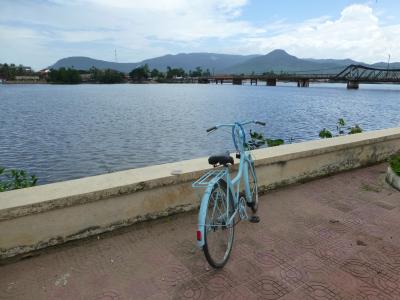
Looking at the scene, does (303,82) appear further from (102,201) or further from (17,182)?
(102,201)

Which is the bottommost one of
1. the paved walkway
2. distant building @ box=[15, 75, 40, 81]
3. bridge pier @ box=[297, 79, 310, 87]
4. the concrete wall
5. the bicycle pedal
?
the paved walkway

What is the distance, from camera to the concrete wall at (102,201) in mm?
2893

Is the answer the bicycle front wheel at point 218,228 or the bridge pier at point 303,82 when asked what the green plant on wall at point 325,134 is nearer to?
the bicycle front wheel at point 218,228

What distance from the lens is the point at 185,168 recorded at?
3928mm

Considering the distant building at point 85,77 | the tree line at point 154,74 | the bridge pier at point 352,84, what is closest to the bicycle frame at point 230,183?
the bridge pier at point 352,84

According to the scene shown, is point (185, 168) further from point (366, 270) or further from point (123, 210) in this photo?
point (366, 270)

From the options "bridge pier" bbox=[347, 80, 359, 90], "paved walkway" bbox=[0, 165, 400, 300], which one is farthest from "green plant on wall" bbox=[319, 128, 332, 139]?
"bridge pier" bbox=[347, 80, 359, 90]

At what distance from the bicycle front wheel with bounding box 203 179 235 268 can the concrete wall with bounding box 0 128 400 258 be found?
34.3 inches

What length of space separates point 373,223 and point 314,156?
152 centimetres

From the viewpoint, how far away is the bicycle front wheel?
2758mm

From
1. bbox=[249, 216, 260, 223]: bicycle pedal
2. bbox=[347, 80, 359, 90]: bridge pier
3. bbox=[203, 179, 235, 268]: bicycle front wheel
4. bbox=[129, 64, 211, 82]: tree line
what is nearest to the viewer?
bbox=[203, 179, 235, 268]: bicycle front wheel

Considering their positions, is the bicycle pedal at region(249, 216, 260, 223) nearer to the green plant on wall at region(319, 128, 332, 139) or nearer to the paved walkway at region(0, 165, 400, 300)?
the paved walkway at region(0, 165, 400, 300)

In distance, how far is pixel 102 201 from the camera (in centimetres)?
325

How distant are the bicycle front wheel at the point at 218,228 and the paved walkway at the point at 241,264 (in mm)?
126
